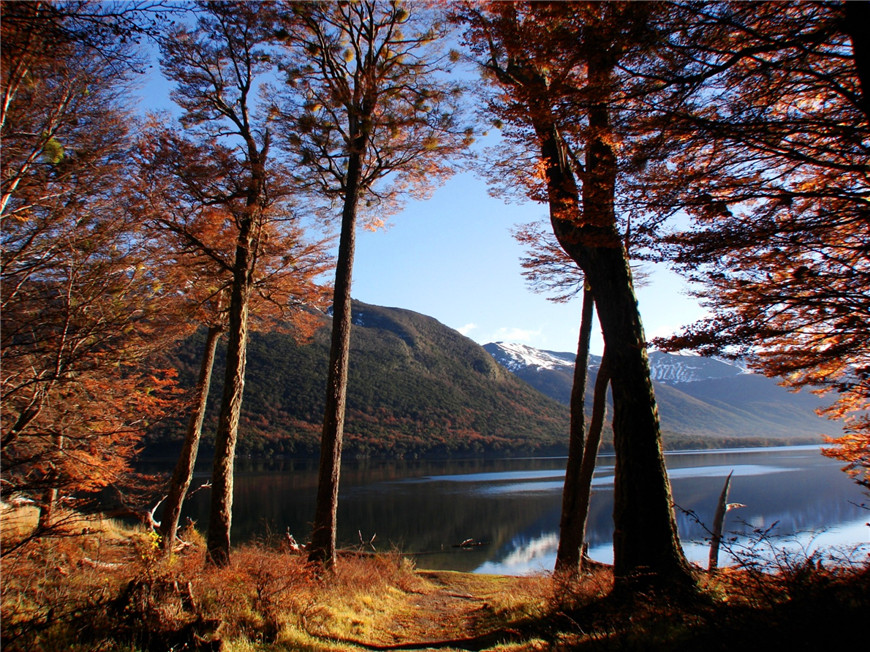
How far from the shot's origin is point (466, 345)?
429 ft

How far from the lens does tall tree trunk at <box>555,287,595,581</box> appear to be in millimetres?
8555

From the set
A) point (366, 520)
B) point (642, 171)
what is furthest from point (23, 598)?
point (366, 520)

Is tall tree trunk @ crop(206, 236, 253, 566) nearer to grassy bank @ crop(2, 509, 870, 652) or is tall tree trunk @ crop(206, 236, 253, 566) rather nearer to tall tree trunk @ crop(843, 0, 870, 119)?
grassy bank @ crop(2, 509, 870, 652)

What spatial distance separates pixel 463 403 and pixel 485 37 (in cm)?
9358

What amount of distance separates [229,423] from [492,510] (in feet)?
93.9

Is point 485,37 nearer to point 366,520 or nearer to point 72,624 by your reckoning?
point 72,624

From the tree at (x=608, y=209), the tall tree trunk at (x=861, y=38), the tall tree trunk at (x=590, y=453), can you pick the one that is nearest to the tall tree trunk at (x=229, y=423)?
the tree at (x=608, y=209)

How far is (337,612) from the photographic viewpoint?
5.77 metres

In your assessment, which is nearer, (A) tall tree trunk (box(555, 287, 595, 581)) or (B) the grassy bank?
(B) the grassy bank

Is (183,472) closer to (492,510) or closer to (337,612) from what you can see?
(337,612)

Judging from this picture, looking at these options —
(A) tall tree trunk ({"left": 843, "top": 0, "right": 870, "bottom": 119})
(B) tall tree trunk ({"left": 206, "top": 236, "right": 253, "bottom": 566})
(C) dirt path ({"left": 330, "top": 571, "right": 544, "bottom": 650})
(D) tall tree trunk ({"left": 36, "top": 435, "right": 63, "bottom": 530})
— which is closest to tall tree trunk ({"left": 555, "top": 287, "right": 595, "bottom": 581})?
(C) dirt path ({"left": 330, "top": 571, "right": 544, "bottom": 650})

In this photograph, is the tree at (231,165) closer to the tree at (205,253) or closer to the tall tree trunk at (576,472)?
the tree at (205,253)

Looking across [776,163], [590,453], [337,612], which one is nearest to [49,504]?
[337,612]

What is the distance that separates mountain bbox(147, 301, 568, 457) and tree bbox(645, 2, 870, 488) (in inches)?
1996
